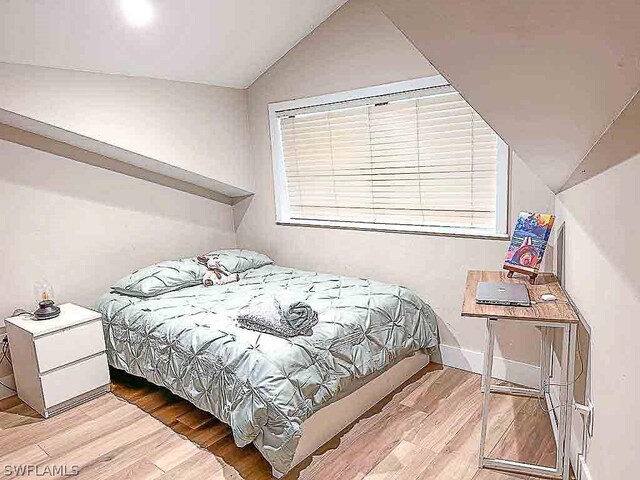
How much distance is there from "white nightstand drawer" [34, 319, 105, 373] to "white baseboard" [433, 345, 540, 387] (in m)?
2.21

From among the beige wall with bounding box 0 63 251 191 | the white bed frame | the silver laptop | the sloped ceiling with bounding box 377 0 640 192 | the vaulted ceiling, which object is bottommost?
the white bed frame

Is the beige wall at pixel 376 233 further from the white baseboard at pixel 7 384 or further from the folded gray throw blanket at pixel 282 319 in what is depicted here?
the white baseboard at pixel 7 384

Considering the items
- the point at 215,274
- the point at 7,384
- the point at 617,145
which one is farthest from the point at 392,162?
the point at 7,384

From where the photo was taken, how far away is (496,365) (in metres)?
3.00

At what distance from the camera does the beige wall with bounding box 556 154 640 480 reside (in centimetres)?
134

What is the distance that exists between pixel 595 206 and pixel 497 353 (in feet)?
4.94

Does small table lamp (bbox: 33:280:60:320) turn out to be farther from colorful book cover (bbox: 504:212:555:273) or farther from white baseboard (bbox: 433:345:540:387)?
colorful book cover (bbox: 504:212:555:273)

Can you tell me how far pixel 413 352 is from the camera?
10.0 feet

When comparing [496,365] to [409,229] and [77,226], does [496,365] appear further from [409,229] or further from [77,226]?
[77,226]

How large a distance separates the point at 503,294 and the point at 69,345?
244 centimetres

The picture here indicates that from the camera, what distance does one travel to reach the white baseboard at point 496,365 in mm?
2854

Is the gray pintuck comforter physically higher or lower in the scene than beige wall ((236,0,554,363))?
lower

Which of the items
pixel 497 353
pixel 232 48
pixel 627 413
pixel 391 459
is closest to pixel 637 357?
pixel 627 413

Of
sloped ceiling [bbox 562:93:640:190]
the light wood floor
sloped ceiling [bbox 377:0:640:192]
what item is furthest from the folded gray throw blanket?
sloped ceiling [bbox 377:0:640:192]
